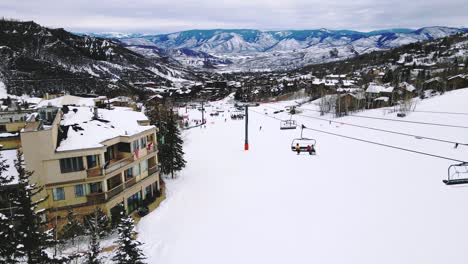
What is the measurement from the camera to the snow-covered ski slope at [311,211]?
18.9 m

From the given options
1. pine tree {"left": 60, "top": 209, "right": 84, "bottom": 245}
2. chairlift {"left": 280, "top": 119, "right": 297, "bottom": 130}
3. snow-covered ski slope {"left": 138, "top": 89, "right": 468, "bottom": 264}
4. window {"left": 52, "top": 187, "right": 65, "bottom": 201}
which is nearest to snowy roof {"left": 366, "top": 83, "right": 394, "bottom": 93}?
chairlift {"left": 280, "top": 119, "right": 297, "bottom": 130}

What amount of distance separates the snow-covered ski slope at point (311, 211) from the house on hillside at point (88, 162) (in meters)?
3.05

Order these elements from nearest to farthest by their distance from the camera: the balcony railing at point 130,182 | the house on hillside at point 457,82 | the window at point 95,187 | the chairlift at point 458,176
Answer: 1. the chairlift at point 458,176
2. the window at point 95,187
3. the balcony railing at point 130,182
4. the house on hillside at point 457,82

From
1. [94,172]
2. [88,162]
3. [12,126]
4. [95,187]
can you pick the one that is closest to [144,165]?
[95,187]

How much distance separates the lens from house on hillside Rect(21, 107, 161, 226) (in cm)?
1825

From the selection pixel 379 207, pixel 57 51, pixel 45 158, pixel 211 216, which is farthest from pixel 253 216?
pixel 57 51

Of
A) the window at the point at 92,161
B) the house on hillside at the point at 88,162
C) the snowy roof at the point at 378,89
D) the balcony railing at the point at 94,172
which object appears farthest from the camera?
the snowy roof at the point at 378,89

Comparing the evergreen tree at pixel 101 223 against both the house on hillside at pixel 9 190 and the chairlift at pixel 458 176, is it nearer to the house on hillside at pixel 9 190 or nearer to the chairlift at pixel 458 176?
the house on hillside at pixel 9 190

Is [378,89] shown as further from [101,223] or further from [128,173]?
[101,223]

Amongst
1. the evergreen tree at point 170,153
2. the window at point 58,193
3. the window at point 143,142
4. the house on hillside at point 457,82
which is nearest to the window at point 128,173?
the window at point 143,142

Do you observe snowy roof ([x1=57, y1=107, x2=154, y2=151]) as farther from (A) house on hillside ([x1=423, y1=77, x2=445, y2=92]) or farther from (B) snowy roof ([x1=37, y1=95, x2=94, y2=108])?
(A) house on hillside ([x1=423, y1=77, x2=445, y2=92])

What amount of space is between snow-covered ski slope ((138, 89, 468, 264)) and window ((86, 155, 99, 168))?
5526 millimetres

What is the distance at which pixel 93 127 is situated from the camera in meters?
21.9

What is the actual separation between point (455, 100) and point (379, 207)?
196 feet
